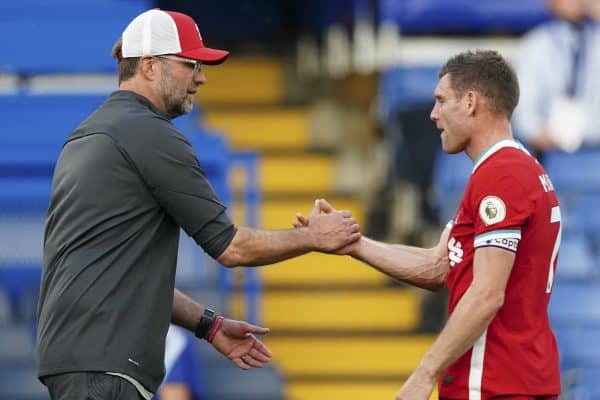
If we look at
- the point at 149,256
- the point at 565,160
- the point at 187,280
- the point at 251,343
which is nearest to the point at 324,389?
the point at 187,280

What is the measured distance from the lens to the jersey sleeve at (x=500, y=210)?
496 cm

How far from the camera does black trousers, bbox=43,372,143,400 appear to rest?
5.02m

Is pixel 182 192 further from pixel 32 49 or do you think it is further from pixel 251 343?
pixel 32 49

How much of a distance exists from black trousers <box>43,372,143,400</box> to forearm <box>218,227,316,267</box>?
0.58m

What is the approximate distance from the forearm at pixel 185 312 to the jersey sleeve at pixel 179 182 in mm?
468

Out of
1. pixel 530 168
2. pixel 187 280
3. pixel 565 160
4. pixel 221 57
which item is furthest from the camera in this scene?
pixel 565 160

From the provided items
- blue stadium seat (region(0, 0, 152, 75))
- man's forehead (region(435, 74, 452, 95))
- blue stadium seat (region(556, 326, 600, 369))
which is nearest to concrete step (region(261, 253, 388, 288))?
blue stadium seat (region(556, 326, 600, 369))

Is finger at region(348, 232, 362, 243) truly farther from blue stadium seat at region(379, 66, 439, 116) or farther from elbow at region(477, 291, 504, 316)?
blue stadium seat at region(379, 66, 439, 116)

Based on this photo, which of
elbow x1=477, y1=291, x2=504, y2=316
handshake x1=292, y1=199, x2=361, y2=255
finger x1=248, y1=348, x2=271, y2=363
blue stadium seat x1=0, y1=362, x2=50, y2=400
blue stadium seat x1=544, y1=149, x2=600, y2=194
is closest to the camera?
elbow x1=477, y1=291, x2=504, y2=316

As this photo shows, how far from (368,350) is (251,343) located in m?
3.64

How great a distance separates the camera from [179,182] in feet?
16.9

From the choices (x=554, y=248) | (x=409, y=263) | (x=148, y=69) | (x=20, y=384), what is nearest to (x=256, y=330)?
(x=409, y=263)

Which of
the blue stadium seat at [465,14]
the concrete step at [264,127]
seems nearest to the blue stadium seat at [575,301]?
the blue stadium seat at [465,14]

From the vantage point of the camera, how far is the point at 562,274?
29.8 ft
